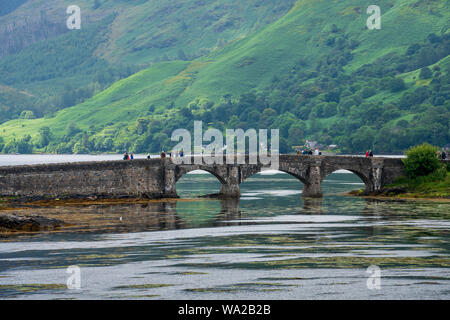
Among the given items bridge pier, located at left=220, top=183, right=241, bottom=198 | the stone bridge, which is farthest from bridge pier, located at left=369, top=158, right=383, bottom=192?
bridge pier, located at left=220, top=183, right=241, bottom=198

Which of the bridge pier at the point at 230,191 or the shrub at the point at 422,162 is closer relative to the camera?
the bridge pier at the point at 230,191

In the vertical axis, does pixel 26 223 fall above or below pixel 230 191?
below

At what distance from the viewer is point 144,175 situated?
77938 mm

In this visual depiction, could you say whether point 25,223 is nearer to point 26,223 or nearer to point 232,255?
point 26,223

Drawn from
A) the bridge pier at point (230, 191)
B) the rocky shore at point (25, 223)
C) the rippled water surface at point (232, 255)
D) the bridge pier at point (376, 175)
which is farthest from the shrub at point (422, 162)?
the rocky shore at point (25, 223)

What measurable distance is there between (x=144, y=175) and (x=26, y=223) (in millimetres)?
25709

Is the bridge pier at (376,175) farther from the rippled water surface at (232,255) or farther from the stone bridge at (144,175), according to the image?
the rippled water surface at (232,255)

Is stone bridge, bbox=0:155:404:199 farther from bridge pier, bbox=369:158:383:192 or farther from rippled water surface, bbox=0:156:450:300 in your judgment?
rippled water surface, bbox=0:156:450:300

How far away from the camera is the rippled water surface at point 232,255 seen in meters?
33.4

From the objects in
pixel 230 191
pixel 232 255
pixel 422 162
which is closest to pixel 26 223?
Result: pixel 232 255

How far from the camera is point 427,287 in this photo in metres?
33.7

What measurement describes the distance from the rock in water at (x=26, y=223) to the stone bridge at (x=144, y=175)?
14.4 meters

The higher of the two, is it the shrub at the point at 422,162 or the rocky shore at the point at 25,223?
the shrub at the point at 422,162

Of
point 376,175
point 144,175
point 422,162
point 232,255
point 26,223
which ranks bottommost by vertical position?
point 232,255
